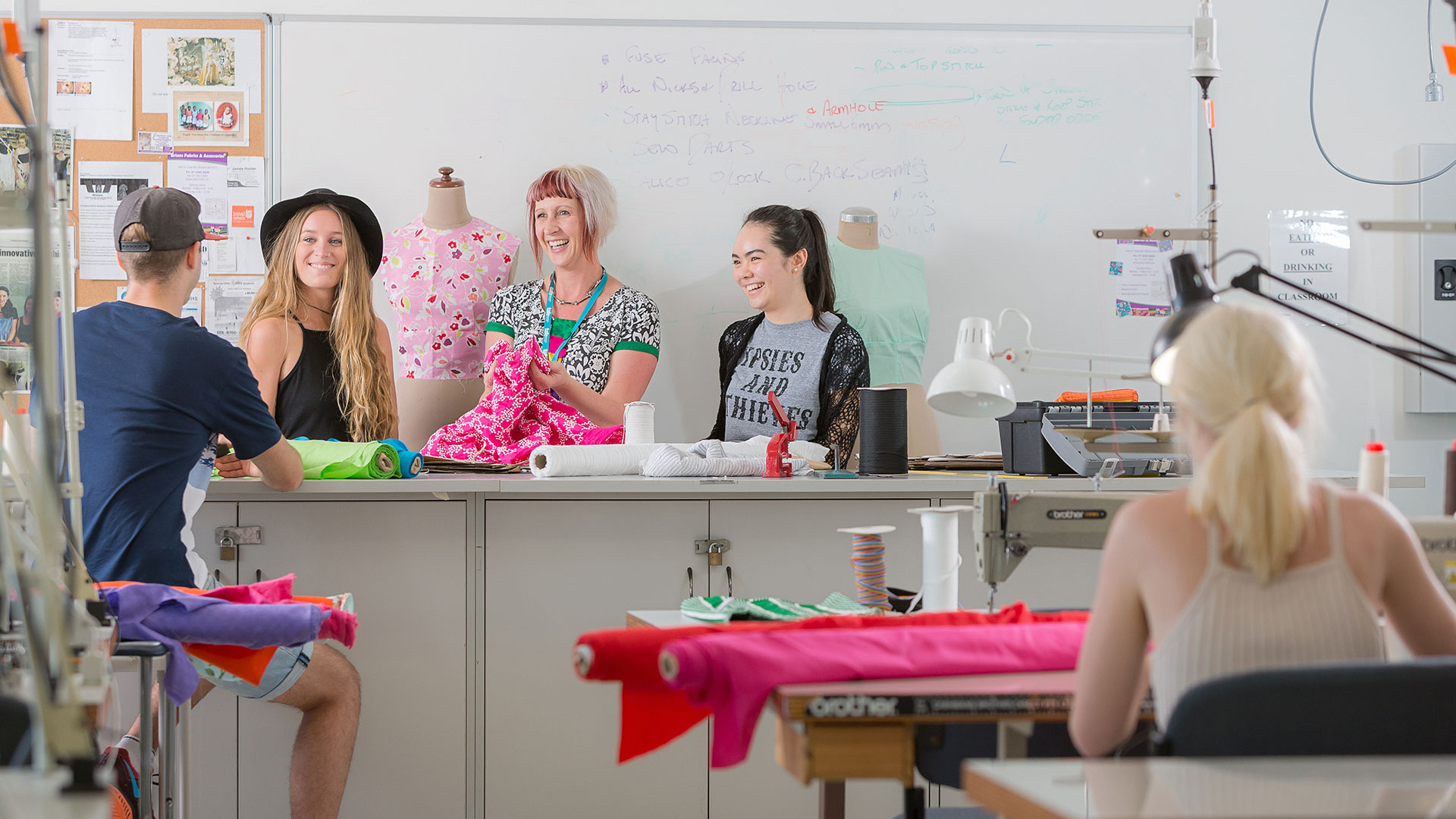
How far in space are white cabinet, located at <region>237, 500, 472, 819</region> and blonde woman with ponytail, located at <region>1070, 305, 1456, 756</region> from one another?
1921 mm

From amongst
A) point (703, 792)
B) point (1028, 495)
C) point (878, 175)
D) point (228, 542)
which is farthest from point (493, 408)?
point (1028, 495)

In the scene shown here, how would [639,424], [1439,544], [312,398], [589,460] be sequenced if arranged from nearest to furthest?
[1439,544] → [589,460] → [639,424] → [312,398]

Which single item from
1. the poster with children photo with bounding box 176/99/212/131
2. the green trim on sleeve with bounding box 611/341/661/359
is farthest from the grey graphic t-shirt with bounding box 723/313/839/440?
the poster with children photo with bounding box 176/99/212/131

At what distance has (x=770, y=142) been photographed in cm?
425

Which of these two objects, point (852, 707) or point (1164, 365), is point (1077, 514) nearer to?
point (1164, 365)

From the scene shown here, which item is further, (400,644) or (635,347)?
(635,347)

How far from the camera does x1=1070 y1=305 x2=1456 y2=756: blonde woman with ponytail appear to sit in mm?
1178

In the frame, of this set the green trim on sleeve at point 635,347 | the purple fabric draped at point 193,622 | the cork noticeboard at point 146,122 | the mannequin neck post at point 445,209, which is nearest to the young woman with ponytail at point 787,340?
the green trim on sleeve at point 635,347

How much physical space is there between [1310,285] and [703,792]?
3144 mm

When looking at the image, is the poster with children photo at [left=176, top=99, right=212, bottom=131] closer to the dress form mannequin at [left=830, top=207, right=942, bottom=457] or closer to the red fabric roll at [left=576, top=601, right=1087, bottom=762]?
the dress form mannequin at [left=830, top=207, right=942, bottom=457]

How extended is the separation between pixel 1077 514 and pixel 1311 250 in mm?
3146

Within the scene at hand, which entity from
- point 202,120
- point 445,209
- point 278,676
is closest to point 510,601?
point 278,676

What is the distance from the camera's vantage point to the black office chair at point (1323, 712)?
1.05m

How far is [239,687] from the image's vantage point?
2.36 meters
